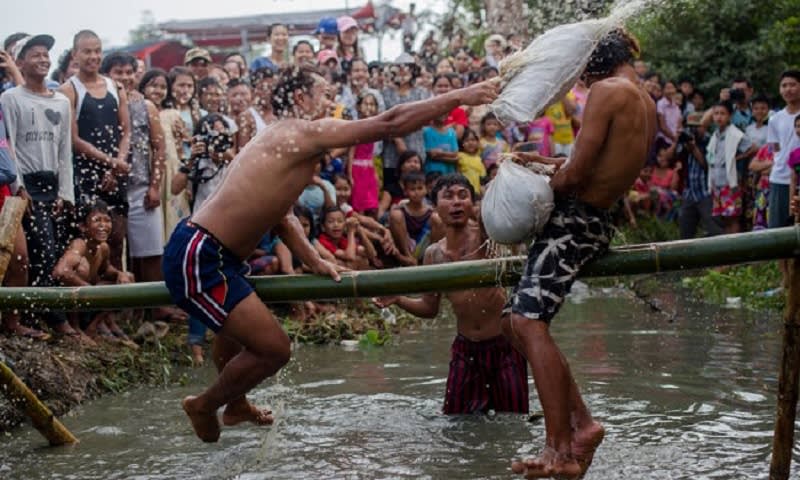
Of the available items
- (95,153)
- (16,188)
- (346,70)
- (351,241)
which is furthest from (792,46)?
(16,188)

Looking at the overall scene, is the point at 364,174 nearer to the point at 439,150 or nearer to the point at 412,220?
the point at 412,220

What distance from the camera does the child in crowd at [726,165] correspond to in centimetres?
1416

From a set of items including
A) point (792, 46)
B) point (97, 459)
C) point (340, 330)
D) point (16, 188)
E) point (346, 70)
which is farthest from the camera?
point (792, 46)

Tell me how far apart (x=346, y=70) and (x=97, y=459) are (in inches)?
292

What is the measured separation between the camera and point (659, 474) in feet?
19.4

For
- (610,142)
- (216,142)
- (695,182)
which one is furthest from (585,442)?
(695,182)

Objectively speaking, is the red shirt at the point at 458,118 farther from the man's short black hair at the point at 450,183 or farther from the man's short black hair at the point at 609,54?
the man's short black hair at the point at 609,54

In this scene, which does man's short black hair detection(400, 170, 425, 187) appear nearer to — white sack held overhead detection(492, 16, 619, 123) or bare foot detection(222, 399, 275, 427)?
bare foot detection(222, 399, 275, 427)

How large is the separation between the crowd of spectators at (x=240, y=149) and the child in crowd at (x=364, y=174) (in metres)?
0.02

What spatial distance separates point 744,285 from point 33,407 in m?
8.16

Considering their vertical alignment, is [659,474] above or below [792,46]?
below

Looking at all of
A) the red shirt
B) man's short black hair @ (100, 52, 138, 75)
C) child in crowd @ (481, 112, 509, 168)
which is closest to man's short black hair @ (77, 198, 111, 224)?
man's short black hair @ (100, 52, 138, 75)

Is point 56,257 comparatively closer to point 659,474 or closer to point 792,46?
point 659,474

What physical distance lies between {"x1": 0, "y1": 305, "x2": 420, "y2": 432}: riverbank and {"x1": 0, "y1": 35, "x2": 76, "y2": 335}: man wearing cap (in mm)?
437
